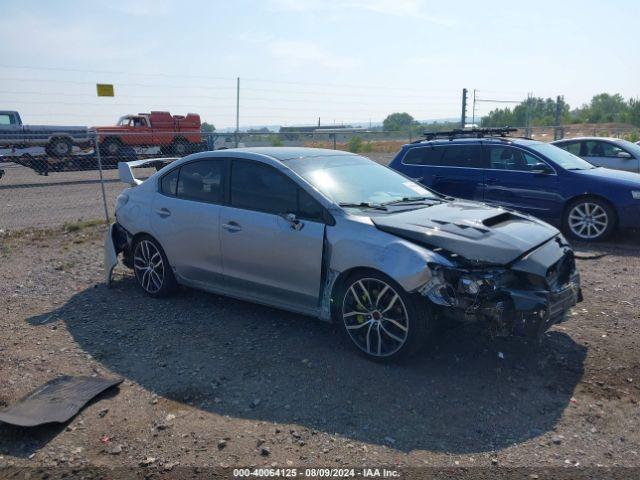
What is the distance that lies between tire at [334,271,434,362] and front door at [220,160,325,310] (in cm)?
35

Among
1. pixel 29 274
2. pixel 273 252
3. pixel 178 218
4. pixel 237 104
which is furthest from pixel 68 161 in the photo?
pixel 273 252

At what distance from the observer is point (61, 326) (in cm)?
564

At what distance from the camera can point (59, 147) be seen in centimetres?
1978

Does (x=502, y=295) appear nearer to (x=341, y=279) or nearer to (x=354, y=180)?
(x=341, y=279)

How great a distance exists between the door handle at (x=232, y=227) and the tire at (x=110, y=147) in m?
18.2

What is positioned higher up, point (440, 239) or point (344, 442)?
point (440, 239)

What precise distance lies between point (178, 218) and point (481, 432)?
11.8ft

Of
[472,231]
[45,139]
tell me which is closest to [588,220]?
[472,231]

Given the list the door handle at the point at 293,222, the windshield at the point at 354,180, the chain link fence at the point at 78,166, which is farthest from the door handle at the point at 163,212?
the chain link fence at the point at 78,166

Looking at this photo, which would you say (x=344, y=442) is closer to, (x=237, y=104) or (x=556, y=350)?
(x=556, y=350)

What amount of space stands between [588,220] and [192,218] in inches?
239

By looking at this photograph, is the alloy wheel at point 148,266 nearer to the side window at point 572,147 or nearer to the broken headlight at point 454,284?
the broken headlight at point 454,284

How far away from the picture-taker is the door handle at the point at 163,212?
6.04 m

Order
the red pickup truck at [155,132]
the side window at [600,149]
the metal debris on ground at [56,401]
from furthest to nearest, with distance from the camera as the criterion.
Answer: the red pickup truck at [155,132] → the side window at [600,149] → the metal debris on ground at [56,401]
